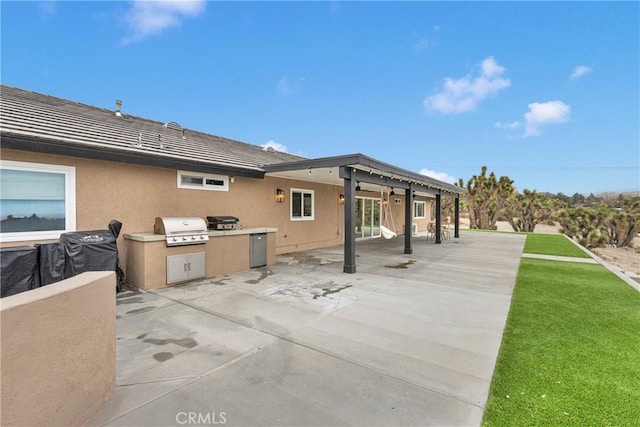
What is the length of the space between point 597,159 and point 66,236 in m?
66.6

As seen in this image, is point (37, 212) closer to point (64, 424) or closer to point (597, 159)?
point (64, 424)

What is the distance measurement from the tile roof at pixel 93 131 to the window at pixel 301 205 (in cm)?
211

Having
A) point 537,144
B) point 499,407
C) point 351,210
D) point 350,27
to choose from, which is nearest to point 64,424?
point 499,407

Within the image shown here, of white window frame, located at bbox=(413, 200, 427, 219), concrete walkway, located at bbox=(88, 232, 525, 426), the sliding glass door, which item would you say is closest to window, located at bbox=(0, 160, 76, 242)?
concrete walkway, located at bbox=(88, 232, 525, 426)

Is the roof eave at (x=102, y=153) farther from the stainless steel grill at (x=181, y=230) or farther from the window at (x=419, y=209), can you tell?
the window at (x=419, y=209)

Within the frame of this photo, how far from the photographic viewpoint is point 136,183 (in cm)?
639

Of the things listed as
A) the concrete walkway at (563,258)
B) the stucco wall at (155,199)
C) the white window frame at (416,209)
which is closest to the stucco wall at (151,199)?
the stucco wall at (155,199)

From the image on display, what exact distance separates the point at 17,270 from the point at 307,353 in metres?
4.55

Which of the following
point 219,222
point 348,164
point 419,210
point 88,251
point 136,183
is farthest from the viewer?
point 419,210

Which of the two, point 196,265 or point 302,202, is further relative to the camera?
point 302,202

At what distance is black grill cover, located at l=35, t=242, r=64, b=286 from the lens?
4680mm

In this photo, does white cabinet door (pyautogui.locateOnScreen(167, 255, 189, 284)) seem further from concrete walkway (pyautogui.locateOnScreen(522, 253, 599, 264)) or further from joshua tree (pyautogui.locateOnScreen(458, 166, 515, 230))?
joshua tree (pyautogui.locateOnScreen(458, 166, 515, 230))

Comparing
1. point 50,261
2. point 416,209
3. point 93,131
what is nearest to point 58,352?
point 50,261

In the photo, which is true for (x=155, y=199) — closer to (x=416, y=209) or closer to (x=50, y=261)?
(x=50, y=261)
